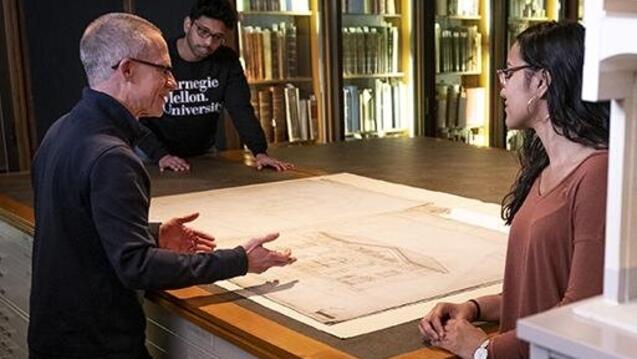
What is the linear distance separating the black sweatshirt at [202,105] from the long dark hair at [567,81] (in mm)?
1877

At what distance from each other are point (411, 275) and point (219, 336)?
0.42 metres

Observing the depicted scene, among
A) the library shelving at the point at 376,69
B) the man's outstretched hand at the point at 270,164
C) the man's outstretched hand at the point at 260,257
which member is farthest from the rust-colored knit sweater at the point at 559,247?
the library shelving at the point at 376,69

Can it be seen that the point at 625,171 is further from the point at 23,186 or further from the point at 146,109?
the point at 23,186

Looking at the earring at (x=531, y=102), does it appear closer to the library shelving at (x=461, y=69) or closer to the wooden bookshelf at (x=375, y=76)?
the wooden bookshelf at (x=375, y=76)

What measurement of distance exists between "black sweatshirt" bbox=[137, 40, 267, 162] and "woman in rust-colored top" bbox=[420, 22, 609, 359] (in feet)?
5.99

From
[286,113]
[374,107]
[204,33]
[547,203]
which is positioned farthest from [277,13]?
[547,203]

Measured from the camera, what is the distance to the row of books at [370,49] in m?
4.71

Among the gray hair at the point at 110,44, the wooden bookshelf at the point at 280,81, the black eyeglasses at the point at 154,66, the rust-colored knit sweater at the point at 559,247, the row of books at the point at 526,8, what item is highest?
the row of books at the point at 526,8

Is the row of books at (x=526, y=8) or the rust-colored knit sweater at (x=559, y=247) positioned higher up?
the row of books at (x=526, y=8)

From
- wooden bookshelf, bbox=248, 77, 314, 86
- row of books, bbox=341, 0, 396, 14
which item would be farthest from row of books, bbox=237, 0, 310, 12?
wooden bookshelf, bbox=248, 77, 314, 86

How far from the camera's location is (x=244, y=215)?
216cm

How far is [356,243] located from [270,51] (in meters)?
2.79

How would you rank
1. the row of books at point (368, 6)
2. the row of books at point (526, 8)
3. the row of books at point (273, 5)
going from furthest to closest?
the row of books at point (526, 8) → the row of books at point (368, 6) → the row of books at point (273, 5)

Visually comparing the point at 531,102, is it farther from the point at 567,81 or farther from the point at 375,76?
the point at 375,76
